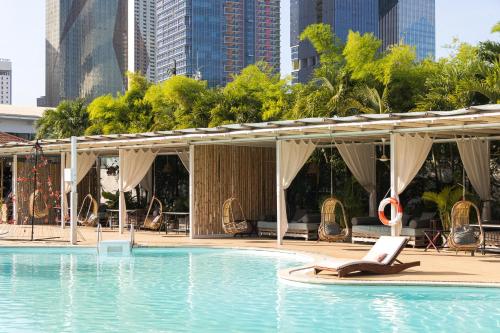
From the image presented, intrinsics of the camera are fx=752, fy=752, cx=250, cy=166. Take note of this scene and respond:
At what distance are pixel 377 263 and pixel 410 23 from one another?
399 feet

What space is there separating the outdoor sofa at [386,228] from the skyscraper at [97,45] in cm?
9239

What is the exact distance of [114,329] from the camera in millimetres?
7707

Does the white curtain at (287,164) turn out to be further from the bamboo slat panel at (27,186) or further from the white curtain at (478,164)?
the bamboo slat panel at (27,186)

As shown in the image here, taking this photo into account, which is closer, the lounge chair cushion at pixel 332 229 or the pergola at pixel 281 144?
the pergola at pixel 281 144

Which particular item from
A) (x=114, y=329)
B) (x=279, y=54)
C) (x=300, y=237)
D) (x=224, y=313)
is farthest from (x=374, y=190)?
(x=279, y=54)

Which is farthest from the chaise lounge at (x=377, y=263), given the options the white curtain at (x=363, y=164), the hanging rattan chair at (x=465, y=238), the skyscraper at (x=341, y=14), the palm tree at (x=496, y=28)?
the skyscraper at (x=341, y=14)

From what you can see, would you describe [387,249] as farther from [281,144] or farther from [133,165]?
[133,165]

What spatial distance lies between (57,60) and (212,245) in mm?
110611

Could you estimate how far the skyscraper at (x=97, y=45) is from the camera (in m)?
110

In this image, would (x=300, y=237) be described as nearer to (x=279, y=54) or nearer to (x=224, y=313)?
(x=224, y=313)

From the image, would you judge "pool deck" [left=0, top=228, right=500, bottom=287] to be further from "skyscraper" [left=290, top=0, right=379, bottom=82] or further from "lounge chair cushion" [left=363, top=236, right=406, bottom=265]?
"skyscraper" [left=290, top=0, right=379, bottom=82]

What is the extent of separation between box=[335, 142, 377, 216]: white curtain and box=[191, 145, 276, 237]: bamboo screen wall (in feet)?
8.59

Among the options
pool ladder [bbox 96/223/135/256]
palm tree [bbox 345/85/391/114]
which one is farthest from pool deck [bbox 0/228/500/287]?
palm tree [bbox 345/85/391/114]

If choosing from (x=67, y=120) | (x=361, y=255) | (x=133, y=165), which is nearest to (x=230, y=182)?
(x=133, y=165)
